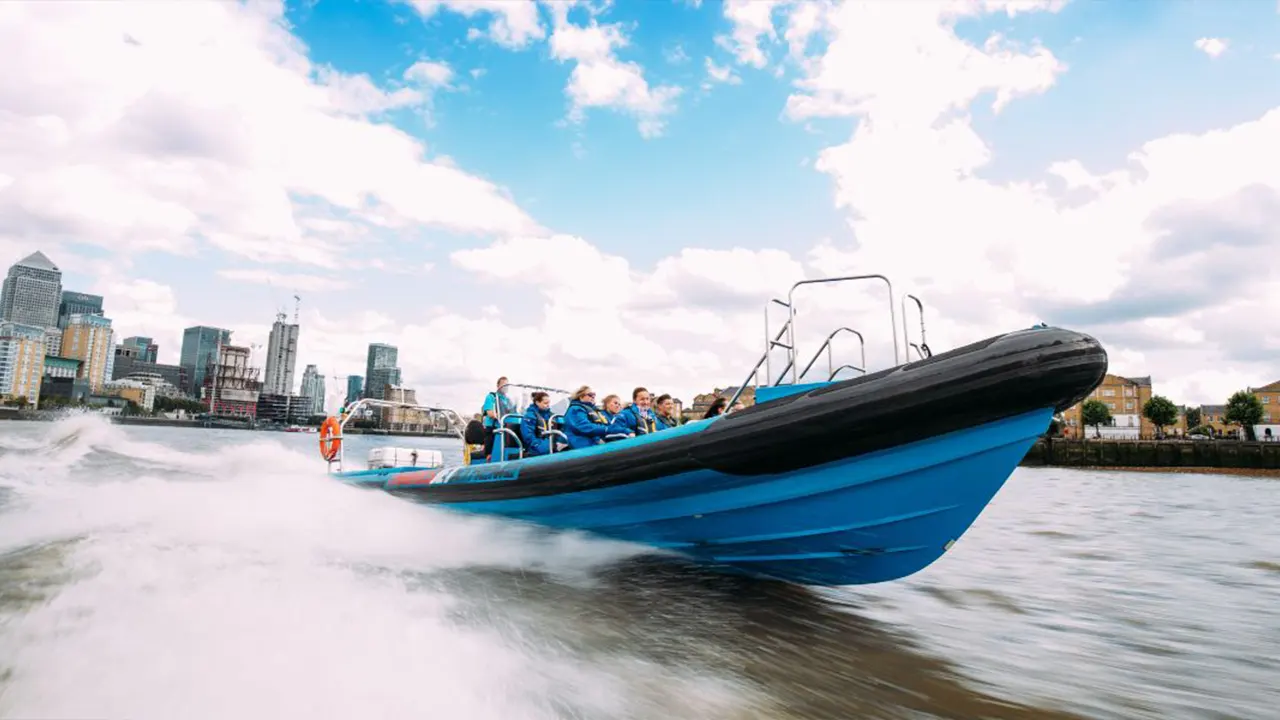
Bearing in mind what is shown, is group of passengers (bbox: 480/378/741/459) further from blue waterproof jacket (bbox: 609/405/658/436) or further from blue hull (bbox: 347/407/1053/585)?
blue hull (bbox: 347/407/1053/585)

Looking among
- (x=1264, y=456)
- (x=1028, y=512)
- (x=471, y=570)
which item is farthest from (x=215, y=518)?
(x=1264, y=456)

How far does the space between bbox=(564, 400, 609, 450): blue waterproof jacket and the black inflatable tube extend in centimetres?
133

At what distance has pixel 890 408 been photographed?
4098mm

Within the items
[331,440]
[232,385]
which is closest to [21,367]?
[232,385]

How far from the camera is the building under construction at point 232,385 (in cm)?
14712

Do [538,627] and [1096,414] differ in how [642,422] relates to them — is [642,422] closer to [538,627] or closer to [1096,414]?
[538,627]

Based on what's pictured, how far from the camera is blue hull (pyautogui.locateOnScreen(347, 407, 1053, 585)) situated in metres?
4.20

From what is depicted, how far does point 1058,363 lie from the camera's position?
12.3 ft

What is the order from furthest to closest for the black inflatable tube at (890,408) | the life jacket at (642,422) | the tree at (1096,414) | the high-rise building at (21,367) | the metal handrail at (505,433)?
the high-rise building at (21,367), the tree at (1096,414), the metal handrail at (505,433), the life jacket at (642,422), the black inflatable tube at (890,408)

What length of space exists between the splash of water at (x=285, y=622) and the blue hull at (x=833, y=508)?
67cm

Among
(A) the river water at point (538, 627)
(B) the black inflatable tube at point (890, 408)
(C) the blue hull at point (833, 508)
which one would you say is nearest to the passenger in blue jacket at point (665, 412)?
(A) the river water at point (538, 627)

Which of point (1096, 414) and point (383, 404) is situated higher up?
point (1096, 414)

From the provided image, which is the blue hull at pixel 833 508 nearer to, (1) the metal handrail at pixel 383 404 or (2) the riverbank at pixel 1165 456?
(1) the metal handrail at pixel 383 404

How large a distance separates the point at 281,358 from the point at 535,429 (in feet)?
642
